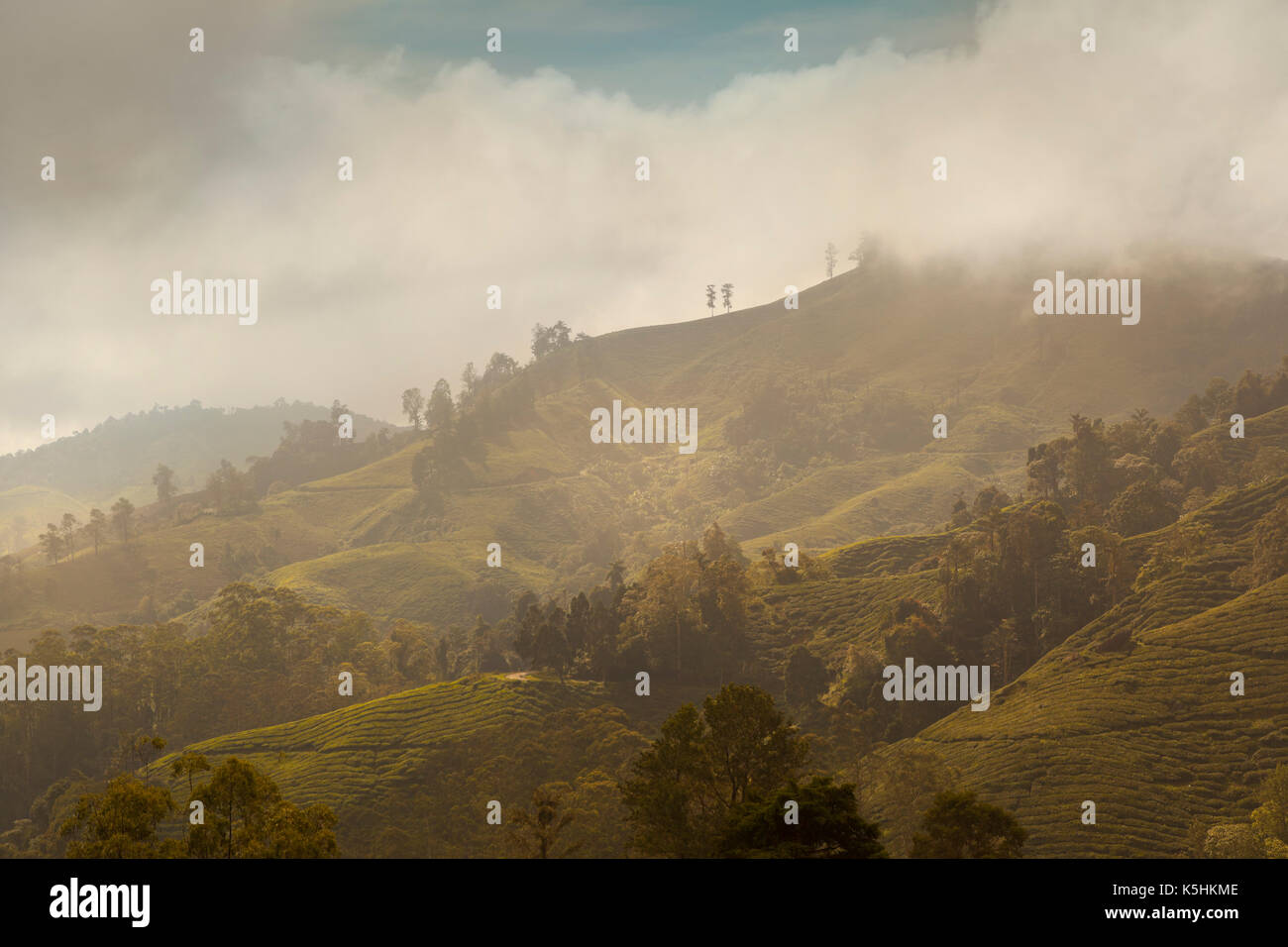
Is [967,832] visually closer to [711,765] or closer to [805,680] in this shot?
[711,765]

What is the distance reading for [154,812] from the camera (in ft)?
127

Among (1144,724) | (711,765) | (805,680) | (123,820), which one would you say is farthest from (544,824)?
(1144,724)

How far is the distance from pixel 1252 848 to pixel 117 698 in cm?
12627

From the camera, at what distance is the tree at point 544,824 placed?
53747 mm

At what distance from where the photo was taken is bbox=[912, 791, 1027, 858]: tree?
45000 millimetres

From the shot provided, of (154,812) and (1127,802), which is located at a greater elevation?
(154,812)

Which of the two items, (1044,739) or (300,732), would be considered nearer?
(1044,739)

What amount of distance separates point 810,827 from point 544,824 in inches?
752

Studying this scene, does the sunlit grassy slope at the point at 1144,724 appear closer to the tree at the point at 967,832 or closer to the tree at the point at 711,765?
the tree at the point at 967,832

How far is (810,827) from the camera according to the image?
37.6 m

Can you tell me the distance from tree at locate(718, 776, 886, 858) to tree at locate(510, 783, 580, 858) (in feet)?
52.9
